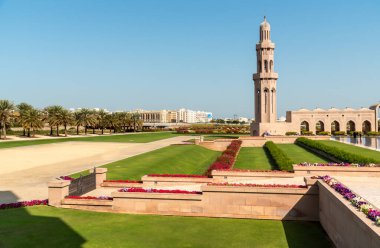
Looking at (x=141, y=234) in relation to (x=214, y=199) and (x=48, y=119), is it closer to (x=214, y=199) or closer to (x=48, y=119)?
(x=214, y=199)

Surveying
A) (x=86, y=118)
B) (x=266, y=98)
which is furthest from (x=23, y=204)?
(x=86, y=118)

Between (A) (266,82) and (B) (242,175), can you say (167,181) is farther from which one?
(A) (266,82)

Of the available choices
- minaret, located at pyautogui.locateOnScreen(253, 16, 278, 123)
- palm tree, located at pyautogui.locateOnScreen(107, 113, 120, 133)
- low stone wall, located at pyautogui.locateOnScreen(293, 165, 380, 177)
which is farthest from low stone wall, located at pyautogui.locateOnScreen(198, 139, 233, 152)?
palm tree, located at pyautogui.locateOnScreen(107, 113, 120, 133)

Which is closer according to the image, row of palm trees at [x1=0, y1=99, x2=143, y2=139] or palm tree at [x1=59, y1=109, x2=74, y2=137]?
row of palm trees at [x1=0, y1=99, x2=143, y2=139]

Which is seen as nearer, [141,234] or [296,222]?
Answer: [141,234]

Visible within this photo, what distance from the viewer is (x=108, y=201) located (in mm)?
17328

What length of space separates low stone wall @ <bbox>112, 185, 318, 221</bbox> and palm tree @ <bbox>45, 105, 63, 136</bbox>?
241 ft

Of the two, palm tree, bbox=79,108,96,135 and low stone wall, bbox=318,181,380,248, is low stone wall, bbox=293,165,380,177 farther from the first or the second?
palm tree, bbox=79,108,96,135

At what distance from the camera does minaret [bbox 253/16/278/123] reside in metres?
67.4

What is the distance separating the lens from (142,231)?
1441 cm

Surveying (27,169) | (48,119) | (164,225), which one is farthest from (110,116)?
(164,225)

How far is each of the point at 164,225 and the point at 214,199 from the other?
297 cm

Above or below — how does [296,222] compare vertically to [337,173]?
below

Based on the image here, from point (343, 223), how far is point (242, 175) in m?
12.0
